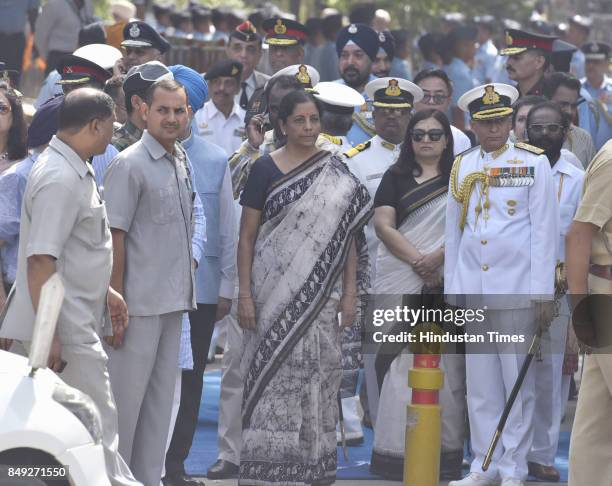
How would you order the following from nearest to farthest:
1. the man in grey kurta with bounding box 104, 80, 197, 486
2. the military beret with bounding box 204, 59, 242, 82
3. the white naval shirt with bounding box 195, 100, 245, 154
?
the man in grey kurta with bounding box 104, 80, 197, 486
the military beret with bounding box 204, 59, 242, 82
the white naval shirt with bounding box 195, 100, 245, 154

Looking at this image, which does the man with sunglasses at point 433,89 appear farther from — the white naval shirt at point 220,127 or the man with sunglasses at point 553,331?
the man with sunglasses at point 553,331

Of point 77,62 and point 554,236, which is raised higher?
point 77,62

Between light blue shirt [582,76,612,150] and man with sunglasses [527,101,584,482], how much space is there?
2.86m

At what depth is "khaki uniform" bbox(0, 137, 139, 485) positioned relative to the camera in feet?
20.0

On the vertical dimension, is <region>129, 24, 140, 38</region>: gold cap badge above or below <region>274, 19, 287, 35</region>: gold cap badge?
below

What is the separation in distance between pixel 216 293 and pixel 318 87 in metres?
1.94

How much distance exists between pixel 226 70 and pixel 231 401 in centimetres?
326

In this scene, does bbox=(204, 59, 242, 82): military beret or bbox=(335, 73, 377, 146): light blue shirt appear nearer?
bbox=(335, 73, 377, 146): light blue shirt

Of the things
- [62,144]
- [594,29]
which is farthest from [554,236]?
[594,29]

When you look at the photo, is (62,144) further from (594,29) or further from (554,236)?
(594,29)

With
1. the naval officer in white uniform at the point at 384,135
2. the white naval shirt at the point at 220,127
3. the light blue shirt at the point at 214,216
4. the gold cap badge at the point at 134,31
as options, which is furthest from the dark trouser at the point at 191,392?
the white naval shirt at the point at 220,127

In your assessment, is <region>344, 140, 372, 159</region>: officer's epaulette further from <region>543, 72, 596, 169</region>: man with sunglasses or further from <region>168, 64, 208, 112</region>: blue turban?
<region>543, 72, 596, 169</region>: man with sunglasses

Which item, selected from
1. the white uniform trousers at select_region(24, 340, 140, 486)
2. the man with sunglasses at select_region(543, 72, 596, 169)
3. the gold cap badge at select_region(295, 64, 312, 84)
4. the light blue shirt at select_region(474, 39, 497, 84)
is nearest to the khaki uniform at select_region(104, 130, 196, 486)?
the white uniform trousers at select_region(24, 340, 140, 486)

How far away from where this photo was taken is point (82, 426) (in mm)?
5539
